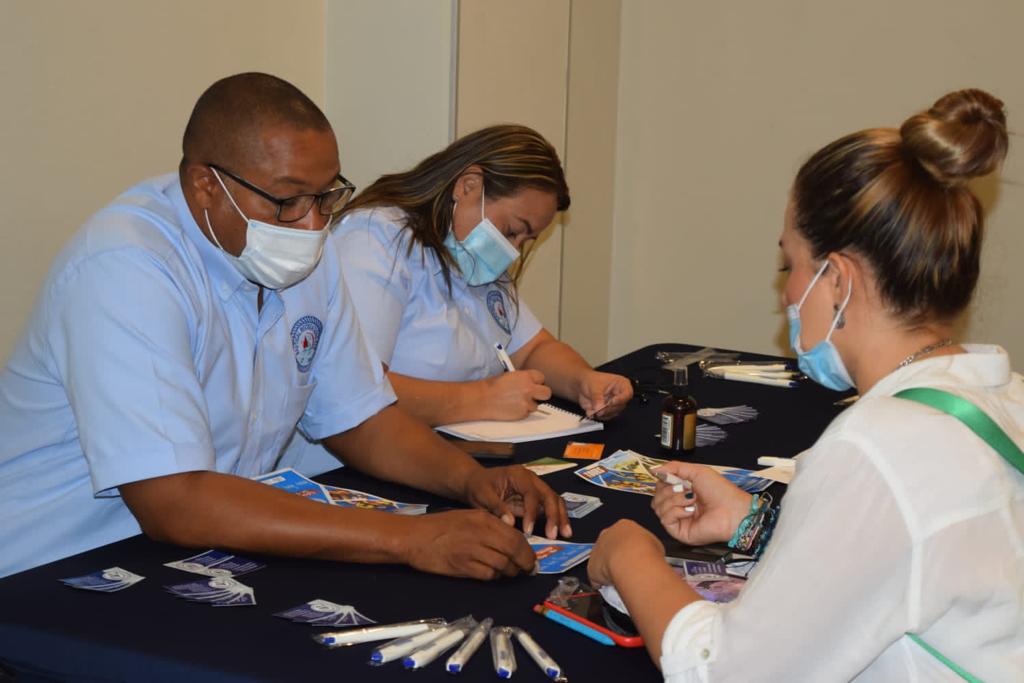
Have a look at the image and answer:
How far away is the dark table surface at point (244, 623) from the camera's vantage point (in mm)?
1271

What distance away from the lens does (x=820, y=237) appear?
1364mm

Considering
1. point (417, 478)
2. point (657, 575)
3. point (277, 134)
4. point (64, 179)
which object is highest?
point (277, 134)

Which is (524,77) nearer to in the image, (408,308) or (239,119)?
(408,308)

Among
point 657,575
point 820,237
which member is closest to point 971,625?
point 657,575

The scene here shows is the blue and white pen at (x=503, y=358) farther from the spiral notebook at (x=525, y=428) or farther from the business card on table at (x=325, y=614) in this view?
the business card on table at (x=325, y=614)

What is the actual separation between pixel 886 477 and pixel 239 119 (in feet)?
4.01

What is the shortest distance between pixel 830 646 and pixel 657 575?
273 mm

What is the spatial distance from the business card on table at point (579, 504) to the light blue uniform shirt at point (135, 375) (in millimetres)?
593

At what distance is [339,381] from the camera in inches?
85.4

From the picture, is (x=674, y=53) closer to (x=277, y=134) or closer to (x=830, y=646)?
(x=277, y=134)

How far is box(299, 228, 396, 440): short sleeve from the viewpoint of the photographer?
2162mm

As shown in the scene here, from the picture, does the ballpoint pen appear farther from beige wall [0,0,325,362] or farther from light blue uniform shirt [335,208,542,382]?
beige wall [0,0,325,362]

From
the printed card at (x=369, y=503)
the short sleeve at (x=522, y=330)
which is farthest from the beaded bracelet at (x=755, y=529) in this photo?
the short sleeve at (x=522, y=330)

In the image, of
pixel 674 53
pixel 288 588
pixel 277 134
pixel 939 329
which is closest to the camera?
pixel 939 329
